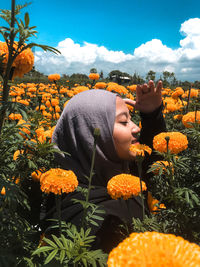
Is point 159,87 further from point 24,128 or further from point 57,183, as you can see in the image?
point 57,183

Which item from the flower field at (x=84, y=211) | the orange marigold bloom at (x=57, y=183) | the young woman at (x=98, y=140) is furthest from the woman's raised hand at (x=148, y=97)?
the orange marigold bloom at (x=57, y=183)

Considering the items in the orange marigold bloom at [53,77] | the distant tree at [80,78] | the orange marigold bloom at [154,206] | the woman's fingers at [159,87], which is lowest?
the orange marigold bloom at [154,206]

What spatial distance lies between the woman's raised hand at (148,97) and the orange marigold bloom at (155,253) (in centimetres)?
179

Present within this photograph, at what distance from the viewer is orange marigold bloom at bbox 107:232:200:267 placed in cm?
40

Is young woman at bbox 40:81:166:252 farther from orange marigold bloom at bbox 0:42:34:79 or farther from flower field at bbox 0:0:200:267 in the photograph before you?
orange marigold bloom at bbox 0:42:34:79

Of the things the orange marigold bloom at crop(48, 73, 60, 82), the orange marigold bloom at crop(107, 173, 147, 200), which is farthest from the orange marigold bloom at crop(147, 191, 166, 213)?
the orange marigold bloom at crop(48, 73, 60, 82)

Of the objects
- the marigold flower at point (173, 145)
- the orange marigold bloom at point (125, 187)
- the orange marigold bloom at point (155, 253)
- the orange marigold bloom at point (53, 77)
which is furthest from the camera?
the orange marigold bloom at point (53, 77)

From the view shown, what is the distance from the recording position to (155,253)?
0.41 metres

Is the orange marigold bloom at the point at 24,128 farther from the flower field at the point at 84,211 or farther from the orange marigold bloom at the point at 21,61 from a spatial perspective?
the orange marigold bloom at the point at 21,61

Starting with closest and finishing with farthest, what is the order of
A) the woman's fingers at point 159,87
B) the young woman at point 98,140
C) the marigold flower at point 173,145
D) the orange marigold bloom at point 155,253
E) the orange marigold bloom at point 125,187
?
the orange marigold bloom at point 155,253 → the orange marigold bloom at point 125,187 → the marigold flower at point 173,145 → the young woman at point 98,140 → the woman's fingers at point 159,87

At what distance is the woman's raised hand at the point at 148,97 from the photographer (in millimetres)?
2096

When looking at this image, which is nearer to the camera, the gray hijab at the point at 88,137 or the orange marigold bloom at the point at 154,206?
the orange marigold bloom at the point at 154,206

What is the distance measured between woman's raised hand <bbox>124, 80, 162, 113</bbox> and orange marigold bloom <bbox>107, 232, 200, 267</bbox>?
179cm

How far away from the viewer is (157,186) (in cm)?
161
